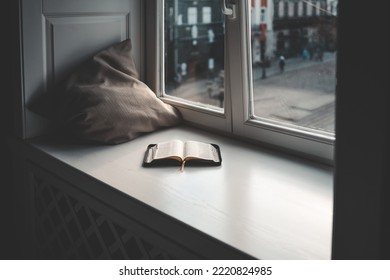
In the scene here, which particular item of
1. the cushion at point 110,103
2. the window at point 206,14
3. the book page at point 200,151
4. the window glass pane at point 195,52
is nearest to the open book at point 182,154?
the book page at point 200,151

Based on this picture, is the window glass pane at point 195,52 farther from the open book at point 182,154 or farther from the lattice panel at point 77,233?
the lattice panel at point 77,233

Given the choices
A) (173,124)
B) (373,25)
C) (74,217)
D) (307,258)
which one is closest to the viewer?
(373,25)

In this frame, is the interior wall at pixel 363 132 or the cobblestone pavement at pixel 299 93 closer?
the interior wall at pixel 363 132

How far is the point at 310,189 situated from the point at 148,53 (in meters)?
1.17

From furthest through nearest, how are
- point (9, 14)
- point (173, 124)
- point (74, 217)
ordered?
point (173, 124)
point (9, 14)
point (74, 217)

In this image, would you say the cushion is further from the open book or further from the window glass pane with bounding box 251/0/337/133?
the window glass pane with bounding box 251/0/337/133

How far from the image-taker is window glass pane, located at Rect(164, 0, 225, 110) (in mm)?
1977

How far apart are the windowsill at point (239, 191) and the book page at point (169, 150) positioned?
A: 0.05 metres

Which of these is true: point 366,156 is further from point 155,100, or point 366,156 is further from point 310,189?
point 155,100

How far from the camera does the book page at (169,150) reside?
1698 millimetres

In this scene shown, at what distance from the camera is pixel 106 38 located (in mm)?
2182

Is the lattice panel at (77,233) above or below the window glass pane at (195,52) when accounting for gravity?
below

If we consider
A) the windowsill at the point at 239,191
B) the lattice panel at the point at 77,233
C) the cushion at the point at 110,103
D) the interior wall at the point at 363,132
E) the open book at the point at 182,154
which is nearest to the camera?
the interior wall at the point at 363,132

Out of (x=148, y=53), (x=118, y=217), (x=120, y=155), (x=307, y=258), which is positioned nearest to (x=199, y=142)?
(x=120, y=155)
